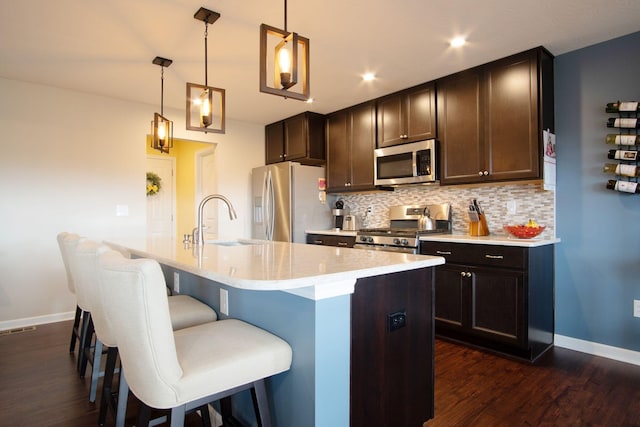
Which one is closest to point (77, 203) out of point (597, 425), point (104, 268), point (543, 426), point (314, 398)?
point (104, 268)

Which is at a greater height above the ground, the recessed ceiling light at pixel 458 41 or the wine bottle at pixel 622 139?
the recessed ceiling light at pixel 458 41

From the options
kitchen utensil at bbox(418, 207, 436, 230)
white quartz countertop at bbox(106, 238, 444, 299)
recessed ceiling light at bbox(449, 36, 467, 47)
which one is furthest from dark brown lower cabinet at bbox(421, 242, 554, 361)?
recessed ceiling light at bbox(449, 36, 467, 47)

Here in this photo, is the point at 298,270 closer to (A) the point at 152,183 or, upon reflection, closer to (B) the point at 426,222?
(B) the point at 426,222

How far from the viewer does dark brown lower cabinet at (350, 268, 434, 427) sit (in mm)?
1390

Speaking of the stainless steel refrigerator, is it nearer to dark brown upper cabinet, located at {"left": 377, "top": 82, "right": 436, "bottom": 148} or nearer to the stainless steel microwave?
Answer: the stainless steel microwave

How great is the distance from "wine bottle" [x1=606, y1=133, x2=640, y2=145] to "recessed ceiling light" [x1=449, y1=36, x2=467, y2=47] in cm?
129

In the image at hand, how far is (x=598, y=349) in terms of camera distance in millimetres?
2746

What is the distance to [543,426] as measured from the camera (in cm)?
182

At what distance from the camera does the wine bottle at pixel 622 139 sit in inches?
101

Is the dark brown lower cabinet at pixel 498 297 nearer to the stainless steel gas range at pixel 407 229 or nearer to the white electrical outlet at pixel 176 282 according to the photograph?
the stainless steel gas range at pixel 407 229

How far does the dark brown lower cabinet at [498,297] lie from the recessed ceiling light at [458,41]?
1.57 m

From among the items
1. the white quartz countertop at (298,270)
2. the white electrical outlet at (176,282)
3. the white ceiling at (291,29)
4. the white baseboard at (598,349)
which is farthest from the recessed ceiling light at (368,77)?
the white baseboard at (598,349)

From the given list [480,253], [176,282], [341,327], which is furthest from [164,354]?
[480,253]

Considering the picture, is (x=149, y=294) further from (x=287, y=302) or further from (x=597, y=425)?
(x=597, y=425)
